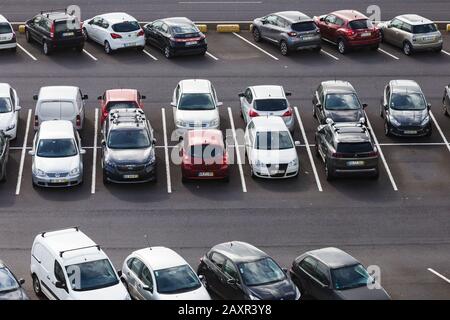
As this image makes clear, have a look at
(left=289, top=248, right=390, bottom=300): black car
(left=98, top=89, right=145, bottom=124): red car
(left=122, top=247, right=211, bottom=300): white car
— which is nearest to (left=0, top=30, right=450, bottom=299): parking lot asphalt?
(left=98, top=89, right=145, bottom=124): red car

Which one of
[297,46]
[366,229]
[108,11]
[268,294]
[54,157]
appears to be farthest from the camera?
[108,11]

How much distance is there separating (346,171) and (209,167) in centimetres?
421

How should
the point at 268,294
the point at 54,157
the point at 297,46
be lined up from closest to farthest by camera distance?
1. the point at 268,294
2. the point at 54,157
3. the point at 297,46

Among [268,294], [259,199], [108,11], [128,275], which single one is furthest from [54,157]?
[108,11]

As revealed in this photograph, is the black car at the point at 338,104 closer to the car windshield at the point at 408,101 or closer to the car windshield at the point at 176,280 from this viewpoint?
the car windshield at the point at 408,101

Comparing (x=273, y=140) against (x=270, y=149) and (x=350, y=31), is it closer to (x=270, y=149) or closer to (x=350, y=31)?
(x=270, y=149)

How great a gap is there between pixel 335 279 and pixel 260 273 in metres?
1.79

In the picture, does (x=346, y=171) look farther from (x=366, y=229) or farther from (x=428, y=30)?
(x=428, y=30)

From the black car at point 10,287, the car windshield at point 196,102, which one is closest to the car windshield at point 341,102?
the car windshield at point 196,102

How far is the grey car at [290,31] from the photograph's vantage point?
48.4m

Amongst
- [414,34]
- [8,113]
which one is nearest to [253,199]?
[8,113]

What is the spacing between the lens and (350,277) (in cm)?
2977

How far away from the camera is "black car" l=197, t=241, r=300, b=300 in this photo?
29.1 meters

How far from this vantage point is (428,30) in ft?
161
